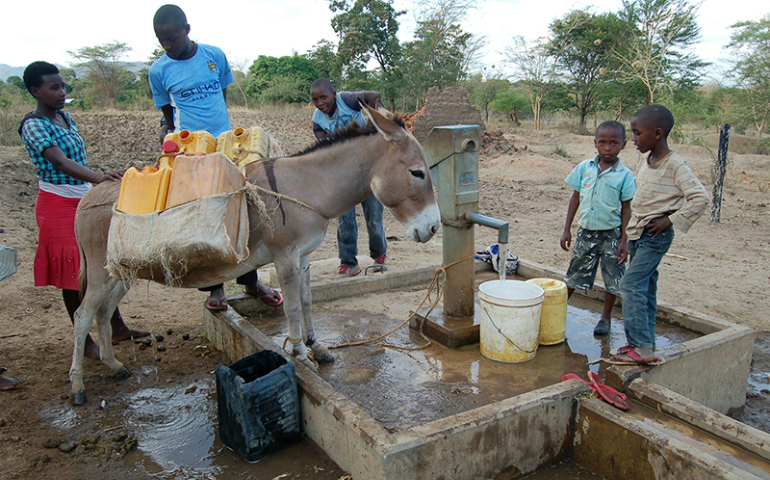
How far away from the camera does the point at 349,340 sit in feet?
12.8

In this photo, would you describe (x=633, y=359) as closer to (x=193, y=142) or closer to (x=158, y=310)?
(x=193, y=142)

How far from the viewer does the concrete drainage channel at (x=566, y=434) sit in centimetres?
228

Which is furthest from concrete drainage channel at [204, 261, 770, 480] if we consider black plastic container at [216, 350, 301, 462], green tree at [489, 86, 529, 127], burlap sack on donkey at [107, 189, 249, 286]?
green tree at [489, 86, 529, 127]

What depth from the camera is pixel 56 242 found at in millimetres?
3646

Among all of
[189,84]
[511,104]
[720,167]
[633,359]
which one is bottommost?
[633,359]

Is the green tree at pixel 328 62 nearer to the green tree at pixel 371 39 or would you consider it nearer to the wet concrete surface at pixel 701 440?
the green tree at pixel 371 39

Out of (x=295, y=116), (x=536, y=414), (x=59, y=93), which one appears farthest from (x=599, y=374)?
(x=295, y=116)

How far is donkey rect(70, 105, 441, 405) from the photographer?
3.12m

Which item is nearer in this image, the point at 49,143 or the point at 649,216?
the point at 649,216

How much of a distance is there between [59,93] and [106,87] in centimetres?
2830

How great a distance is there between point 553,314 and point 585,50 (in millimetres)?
26671

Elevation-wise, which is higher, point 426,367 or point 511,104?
point 511,104

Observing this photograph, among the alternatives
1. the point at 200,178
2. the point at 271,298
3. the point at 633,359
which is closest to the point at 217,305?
the point at 271,298

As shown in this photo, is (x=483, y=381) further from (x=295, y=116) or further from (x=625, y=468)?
(x=295, y=116)
